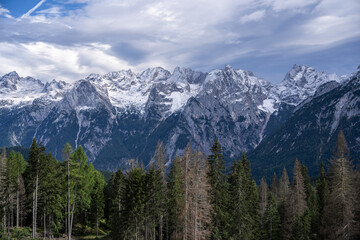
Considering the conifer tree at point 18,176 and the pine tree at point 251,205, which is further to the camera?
the conifer tree at point 18,176

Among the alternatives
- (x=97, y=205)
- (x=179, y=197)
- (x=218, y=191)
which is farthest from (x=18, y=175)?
(x=218, y=191)

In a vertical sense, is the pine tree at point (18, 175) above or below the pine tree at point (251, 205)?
above

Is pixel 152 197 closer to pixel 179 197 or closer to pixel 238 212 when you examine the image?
pixel 179 197

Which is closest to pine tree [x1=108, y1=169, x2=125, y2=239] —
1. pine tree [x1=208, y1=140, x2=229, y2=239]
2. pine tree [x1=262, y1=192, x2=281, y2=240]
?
pine tree [x1=208, y1=140, x2=229, y2=239]

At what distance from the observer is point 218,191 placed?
64062 millimetres

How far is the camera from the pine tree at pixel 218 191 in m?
64.6

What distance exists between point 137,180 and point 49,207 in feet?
53.2

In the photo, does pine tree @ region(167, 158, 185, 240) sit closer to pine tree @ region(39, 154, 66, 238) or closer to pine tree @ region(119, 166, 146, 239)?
pine tree @ region(119, 166, 146, 239)

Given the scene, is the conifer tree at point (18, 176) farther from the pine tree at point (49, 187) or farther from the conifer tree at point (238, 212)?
the conifer tree at point (238, 212)

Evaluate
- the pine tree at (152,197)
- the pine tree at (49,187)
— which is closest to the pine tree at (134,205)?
the pine tree at (152,197)

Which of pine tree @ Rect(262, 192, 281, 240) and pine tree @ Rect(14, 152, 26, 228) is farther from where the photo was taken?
pine tree @ Rect(262, 192, 281, 240)

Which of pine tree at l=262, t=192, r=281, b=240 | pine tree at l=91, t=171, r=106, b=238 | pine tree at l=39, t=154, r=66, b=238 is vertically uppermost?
pine tree at l=39, t=154, r=66, b=238

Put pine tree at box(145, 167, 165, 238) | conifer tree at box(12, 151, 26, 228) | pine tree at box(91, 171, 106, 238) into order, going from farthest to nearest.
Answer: pine tree at box(91, 171, 106, 238) → conifer tree at box(12, 151, 26, 228) → pine tree at box(145, 167, 165, 238)

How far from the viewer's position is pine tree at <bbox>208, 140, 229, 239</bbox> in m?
64.6
